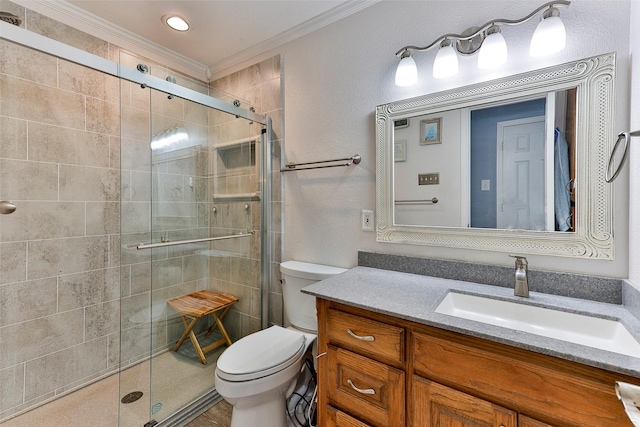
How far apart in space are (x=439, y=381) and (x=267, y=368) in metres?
0.75

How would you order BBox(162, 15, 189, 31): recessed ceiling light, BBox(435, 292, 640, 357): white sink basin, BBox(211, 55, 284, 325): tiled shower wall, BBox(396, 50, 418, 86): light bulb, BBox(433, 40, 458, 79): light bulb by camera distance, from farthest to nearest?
BBox(211, 55, 284, 325): tiled shower wall, BBox(162, 15, 189, 31): recessed ceiling light, BBox(396, 50, 418, 86): light bulb, BBox(433, 40, 458, 79): light bulb, BBox(435, 292, 640, 357): white sink basin

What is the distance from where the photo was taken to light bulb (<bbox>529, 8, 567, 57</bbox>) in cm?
102

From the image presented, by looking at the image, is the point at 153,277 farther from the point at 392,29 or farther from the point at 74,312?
the point at 392,29

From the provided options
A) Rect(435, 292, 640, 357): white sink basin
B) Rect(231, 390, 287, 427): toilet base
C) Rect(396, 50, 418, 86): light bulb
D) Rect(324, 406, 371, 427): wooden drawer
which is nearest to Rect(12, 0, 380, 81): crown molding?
Rect(396, 50, 418, 86): light bulb

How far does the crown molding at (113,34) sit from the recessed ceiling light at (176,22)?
0.33 m

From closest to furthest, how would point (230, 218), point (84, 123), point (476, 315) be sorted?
1. point (476, 315)
2. point (84, 123)
3. point (230, 218)

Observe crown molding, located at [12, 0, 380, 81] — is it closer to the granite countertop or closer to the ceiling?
the ceiling

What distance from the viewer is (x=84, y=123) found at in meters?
1.75

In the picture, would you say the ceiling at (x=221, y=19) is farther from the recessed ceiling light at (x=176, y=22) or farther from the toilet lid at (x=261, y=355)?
the toilet lid at (x=261, y=355)

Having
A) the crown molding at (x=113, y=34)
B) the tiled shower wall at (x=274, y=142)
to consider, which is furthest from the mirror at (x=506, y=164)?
the crown molding at (x=113, y=34)

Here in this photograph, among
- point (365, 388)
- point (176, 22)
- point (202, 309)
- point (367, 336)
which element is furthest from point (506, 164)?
point (176, 22)

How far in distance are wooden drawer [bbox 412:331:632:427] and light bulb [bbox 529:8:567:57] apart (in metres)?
1.12

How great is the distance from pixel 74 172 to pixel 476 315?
2416mm

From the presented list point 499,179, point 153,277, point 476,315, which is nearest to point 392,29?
point 499,179
